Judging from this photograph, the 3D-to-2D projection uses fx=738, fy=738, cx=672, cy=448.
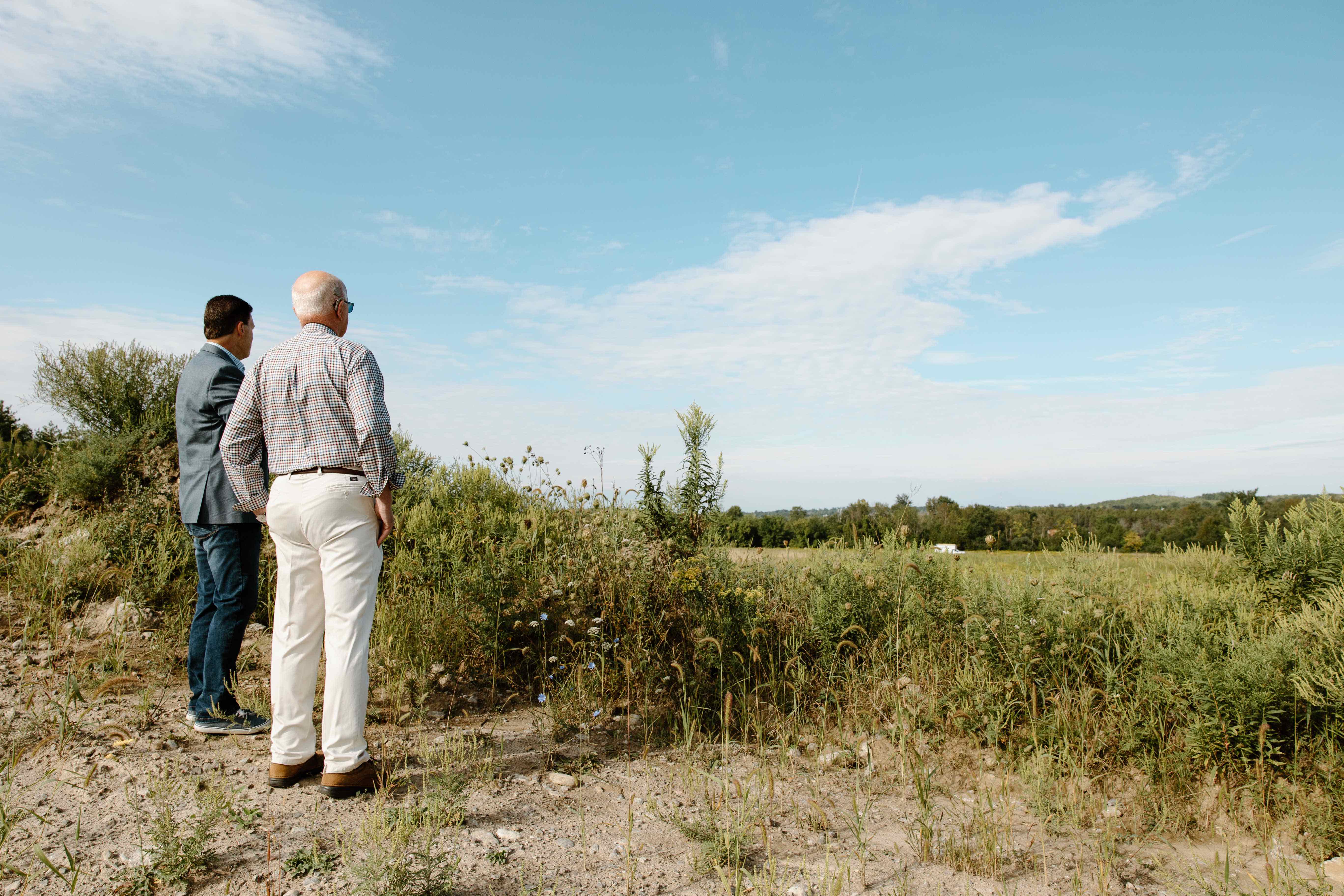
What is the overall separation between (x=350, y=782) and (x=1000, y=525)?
5.16 m

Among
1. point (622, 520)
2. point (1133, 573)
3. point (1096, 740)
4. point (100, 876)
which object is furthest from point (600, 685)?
point (1133, 573)

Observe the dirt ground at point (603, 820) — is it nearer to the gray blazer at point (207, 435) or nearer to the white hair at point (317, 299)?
the gray blazer at point (207, 435)

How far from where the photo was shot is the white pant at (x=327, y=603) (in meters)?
3.52

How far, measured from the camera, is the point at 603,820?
139 inches

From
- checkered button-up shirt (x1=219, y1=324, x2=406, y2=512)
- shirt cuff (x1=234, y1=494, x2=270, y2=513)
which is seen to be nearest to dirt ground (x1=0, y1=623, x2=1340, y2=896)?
shirt cuff (x1=234, y1=494, x2=270, y2=513)

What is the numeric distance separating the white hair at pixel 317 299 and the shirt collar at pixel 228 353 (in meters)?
0.84

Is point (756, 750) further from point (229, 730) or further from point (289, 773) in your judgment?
point (229, 730)

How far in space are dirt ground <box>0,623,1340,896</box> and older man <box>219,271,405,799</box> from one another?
261mm

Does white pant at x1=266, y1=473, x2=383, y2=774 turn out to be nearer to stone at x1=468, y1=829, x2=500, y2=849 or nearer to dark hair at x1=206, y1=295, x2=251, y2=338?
stone at x1=468, y1=829, x2=500, y2=849

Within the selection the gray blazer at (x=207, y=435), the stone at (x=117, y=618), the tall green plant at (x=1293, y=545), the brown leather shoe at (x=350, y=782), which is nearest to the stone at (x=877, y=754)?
the brown leather shoe at (x=350, y=782)

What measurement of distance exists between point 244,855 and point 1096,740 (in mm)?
4258

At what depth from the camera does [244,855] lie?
3.12m

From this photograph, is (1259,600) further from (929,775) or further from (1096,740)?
(929,775)

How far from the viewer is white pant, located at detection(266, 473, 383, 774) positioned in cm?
352
